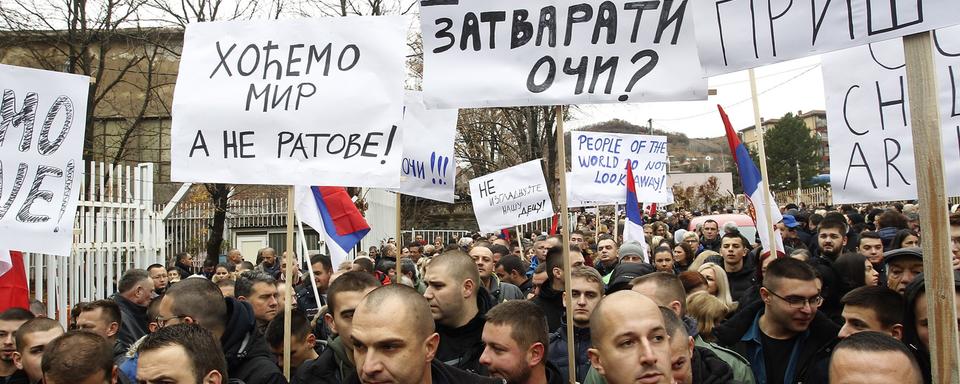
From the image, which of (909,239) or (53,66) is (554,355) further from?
(53,66)

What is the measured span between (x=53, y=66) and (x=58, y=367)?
16622 mm

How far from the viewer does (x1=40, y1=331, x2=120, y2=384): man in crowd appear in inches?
148

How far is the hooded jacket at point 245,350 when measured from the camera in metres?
4.15

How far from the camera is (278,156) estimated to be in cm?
530

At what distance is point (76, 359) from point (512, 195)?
7.67 meters

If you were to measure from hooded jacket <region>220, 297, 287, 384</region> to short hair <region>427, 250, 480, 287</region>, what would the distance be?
1086 millimetres

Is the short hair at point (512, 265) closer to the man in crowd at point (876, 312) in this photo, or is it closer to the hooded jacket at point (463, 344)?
the hooded jacket at point (463, 344)

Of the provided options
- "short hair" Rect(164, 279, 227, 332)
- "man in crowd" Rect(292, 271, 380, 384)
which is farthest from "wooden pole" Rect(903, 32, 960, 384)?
"short hair" Rect(164, 279, 227, 332)

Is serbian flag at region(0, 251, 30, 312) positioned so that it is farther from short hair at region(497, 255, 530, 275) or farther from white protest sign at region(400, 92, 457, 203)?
short hair at region(497, 255, 530, 275)

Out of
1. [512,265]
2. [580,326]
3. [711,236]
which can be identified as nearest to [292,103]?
[580,326]

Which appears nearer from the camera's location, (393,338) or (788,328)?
(393,338)

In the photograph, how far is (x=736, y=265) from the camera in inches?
312

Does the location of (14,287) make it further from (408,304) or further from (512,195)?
(512,195)

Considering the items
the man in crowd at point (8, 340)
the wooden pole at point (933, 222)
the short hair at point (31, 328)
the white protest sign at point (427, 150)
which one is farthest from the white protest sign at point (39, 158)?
the wooden pole at point (933, 222)
